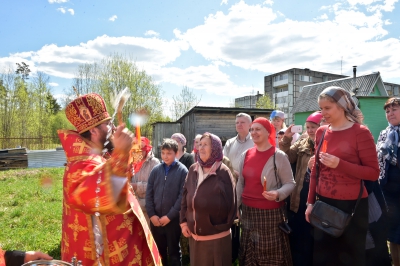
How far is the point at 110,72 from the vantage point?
89.4 ft

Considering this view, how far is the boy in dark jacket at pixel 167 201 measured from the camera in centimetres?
409

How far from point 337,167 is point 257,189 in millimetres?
1133

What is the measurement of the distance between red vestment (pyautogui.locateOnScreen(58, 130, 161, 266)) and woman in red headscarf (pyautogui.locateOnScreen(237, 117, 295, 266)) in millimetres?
1622

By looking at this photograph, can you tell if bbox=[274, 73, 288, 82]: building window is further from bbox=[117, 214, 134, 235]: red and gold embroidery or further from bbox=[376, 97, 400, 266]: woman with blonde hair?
bbox=[117, 214, 134, 235]: red and gold embroidery

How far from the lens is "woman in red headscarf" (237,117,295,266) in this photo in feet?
11.1

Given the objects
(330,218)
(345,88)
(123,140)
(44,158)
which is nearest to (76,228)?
(123,140)

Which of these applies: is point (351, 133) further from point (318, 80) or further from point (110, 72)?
A: point (318, 80)

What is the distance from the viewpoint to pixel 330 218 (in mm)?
2582

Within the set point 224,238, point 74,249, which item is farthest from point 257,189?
point 74,249

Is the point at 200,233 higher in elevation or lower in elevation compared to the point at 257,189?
lower

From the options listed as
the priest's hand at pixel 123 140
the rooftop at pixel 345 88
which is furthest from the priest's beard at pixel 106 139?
the rooftop at pixel 345 88

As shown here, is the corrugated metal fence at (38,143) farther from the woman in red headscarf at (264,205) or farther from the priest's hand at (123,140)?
the priest's hand at (123,140)

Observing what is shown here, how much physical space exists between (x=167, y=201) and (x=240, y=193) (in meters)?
1.07

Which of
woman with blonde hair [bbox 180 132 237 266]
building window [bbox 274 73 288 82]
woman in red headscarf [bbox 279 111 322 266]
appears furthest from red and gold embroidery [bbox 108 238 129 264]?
building window [bbox 274 73 288 82]
